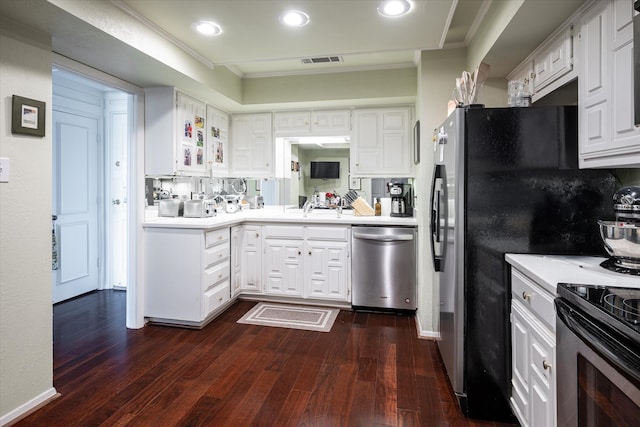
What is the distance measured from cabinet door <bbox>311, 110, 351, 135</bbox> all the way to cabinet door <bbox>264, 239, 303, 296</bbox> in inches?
50.5

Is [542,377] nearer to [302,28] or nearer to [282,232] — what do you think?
[302,28]

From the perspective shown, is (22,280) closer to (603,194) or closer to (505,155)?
(505,155)

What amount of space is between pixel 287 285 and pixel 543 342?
8.53 feet

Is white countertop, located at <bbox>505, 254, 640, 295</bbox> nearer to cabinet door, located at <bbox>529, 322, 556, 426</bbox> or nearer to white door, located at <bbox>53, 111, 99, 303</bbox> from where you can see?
cabinet door, located at <bbox>529, 322, 556, 426</bbox>

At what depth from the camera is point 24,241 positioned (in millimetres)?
1952

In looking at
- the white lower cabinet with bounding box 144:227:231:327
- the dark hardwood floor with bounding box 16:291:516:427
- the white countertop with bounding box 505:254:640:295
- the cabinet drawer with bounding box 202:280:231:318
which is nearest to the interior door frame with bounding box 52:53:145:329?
the white lower cabinet with bounding box 144:227:231:327

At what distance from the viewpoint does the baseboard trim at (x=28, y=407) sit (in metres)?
1.84

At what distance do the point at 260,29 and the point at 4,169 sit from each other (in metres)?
1.70

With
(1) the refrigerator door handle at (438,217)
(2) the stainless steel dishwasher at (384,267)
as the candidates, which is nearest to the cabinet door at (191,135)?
(2) the stainless steel dishwasher at (384,267)

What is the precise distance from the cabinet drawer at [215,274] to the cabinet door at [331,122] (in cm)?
176

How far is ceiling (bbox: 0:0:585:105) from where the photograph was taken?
6.20 feet

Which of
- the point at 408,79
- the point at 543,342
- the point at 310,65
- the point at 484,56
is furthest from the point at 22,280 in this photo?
the point at 408,79

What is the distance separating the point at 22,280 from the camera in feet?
6.39

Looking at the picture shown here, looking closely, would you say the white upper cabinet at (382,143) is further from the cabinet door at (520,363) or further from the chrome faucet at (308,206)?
the cabinet door at (520,363)
